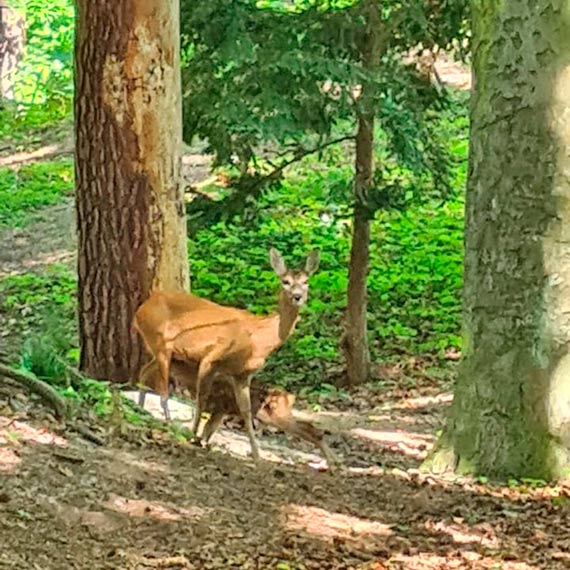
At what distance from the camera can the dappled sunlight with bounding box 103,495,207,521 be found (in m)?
5.38

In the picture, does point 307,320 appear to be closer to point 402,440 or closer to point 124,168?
point 402,440

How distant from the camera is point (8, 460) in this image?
5.73 m

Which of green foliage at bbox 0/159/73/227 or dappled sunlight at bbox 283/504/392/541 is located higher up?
green foliage at bbox 0/159/73/227

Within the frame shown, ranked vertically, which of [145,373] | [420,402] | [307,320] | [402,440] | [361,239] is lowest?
[420,402]

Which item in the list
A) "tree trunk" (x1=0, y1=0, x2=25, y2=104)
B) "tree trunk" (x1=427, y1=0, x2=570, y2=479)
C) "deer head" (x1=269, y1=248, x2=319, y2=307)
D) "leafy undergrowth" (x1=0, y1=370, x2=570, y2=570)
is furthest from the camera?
"tree trunk" (x1=0, y1=0, x2=25, y2=104)

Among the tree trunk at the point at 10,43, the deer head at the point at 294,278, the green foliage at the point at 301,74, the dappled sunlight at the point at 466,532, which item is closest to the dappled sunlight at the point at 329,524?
the dappled sunlight at the point at 466,532

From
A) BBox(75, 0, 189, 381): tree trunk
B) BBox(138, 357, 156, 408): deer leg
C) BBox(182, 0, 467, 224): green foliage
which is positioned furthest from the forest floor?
BBox(182, 0, 467, 224): green foliage

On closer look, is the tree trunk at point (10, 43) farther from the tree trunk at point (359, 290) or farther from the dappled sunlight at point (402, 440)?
the dappled sunlight at point (402, 440)

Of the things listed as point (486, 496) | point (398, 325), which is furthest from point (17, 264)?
point (486, 496)

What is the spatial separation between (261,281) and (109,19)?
7.15 metres

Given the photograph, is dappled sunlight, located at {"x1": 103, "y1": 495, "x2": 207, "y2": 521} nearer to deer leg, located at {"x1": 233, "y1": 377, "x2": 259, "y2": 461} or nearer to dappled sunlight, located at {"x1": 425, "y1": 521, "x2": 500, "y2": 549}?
dappled sunlight, located at {"x1": 425, "y1": 521, "x2": 500, "y2": 549}

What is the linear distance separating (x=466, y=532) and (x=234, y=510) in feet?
3.69

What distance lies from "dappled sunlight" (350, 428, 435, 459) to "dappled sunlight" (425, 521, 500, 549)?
2.93 m

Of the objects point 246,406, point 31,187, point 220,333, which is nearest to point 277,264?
point 220,333
